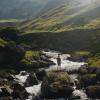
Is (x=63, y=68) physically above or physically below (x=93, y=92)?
above

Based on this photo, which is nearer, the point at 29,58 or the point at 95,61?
the point at 95,61

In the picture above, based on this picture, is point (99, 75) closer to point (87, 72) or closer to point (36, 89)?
point (87, 72)

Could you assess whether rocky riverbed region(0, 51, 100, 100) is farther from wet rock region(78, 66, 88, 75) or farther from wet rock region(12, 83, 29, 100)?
wet rock region(78, 66, 88, 75)

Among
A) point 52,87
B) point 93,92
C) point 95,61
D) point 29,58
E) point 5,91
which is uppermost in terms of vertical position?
point 29,58

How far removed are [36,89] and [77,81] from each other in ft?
52.5

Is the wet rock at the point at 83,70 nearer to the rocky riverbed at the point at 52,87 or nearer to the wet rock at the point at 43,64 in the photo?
the rocky riverbed at the point at 52,87

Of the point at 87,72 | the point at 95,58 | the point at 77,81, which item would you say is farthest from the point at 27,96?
the point at 95,58

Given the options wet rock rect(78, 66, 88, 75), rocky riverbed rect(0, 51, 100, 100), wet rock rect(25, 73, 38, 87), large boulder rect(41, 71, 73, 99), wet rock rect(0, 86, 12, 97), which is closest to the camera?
wet rock rect(0, 86, 12, 97)

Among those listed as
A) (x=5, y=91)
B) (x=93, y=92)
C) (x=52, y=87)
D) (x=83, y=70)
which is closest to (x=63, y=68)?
(x=83, y=70)

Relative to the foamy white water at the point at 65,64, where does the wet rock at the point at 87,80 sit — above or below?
below

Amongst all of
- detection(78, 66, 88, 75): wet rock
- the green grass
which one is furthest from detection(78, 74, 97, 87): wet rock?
the green grass

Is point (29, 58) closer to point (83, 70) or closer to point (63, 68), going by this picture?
point (63, 68)

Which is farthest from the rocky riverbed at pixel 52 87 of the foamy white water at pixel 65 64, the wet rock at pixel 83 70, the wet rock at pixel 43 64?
the wet rock at pixel 43 64

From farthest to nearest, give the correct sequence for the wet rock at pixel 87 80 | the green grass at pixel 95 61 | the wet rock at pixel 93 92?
the green grass at pixel 95 61 < the wet rock at pixel 87 80 < the wet rock at pixel 93 92
